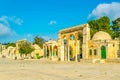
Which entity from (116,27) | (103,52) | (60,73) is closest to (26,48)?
(116,27)

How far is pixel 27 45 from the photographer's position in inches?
2785

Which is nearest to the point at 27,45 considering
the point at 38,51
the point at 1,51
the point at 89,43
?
the point at 38,51

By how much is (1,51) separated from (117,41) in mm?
86356

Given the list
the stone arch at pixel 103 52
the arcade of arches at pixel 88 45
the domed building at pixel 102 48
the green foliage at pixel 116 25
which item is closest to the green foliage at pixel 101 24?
the green foliage at pixel 116 25

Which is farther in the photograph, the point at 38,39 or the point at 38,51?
the point at 38,39

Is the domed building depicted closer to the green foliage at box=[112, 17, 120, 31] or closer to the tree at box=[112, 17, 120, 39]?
the tree at box=[112, 17, 120, 39]

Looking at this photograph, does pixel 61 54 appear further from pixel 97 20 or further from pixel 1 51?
pixel 1 51

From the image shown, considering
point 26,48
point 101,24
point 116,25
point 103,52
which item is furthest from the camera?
point 26,48

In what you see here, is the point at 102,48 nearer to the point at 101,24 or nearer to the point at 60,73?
the point at 101,24

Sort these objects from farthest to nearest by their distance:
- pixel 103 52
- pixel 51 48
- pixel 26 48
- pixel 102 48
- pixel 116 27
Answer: pixel 26 48, pixel 51 48, pixel 116 27, pixel 102 48, pixel 103 52

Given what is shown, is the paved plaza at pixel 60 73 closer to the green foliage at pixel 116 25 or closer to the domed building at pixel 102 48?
the domed building at pixel 102 48

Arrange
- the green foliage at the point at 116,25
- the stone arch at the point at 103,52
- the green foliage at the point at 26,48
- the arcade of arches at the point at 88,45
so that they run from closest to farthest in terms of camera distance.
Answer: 1. the arcade of arches at the point at 88,45
2. the stone arch at the point at 103,52
3. the green foliage at the point at 116,25
4. the green foliage at the point at 26,48

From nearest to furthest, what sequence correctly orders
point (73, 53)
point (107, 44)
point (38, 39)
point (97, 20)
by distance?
point (107, 44)
point (73, 53)
point (97, 20)
point (38, 39)

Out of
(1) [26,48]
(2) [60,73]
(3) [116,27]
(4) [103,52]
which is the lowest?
(2) [60,73]
